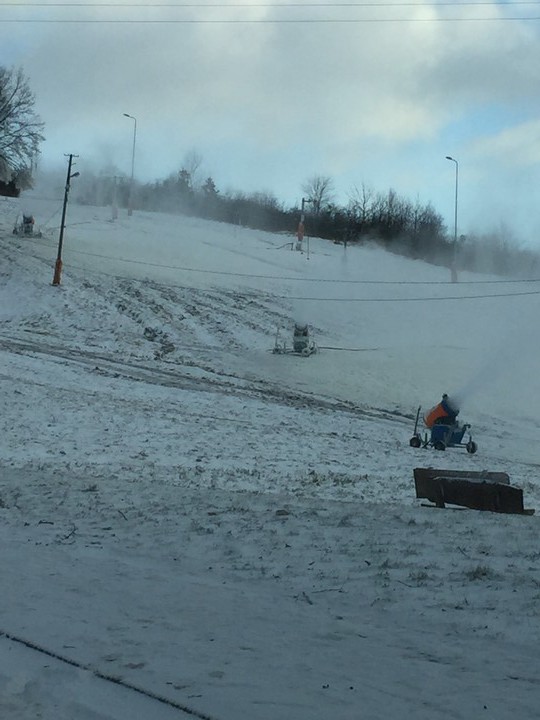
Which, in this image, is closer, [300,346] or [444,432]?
[444,432]

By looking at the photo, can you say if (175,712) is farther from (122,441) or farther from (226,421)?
(226,421)

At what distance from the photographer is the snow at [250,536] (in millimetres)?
4613

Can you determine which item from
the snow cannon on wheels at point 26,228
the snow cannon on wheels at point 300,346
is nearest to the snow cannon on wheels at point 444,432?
the snow cannon on wheels at point 300,346

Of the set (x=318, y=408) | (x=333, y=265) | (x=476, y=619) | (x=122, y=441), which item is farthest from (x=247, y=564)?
(x=333, y=265)

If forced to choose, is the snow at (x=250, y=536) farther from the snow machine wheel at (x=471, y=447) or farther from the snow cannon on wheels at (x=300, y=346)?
the snow machine wheel at (x=471, y=447)

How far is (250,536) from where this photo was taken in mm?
8250

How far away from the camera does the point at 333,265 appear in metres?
64.3

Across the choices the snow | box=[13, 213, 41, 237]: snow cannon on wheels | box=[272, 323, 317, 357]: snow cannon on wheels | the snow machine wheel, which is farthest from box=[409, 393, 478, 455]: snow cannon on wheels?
box=[13, 213, 41, 237]: snow cannon on wheels

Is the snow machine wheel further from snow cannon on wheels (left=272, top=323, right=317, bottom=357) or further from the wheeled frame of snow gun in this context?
snow cannon on wheels (left=272, top=323, right=317, bottom=357)

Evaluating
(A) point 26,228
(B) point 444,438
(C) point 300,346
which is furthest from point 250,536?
(A) point 26,228

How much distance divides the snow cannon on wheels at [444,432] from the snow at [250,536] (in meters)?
0.89

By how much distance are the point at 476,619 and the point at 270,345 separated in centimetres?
3332

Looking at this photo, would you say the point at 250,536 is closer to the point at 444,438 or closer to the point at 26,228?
the point at 444,438

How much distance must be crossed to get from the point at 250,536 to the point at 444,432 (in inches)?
574
